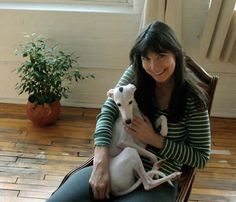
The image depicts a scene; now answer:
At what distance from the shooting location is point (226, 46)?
86.4 inches

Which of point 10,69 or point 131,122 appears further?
point 10,69

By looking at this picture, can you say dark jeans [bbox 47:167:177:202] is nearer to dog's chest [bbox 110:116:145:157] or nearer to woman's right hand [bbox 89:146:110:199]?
woman's right hand [bbox 89:146:110:199]

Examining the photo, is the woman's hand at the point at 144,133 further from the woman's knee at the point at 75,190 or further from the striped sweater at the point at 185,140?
the woman's knee at the point at 75,190

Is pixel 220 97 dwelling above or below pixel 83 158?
above

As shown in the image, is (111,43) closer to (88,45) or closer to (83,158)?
(88,45)

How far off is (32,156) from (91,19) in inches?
38.6

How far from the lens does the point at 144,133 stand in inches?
46.3

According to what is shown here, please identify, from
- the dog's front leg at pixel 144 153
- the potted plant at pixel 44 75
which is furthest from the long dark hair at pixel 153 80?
the potted plant at pixel 44 75

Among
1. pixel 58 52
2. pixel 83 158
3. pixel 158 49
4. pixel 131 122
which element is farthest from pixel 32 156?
pixel 158 49

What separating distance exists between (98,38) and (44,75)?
1.53 ft

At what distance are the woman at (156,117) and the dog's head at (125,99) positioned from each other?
3cm

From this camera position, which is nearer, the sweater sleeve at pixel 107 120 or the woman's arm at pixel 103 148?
the woman's arm at pixel 103 148

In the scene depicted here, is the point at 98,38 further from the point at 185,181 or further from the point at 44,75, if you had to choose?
the point at 185,181

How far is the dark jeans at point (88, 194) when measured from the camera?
1.09m
